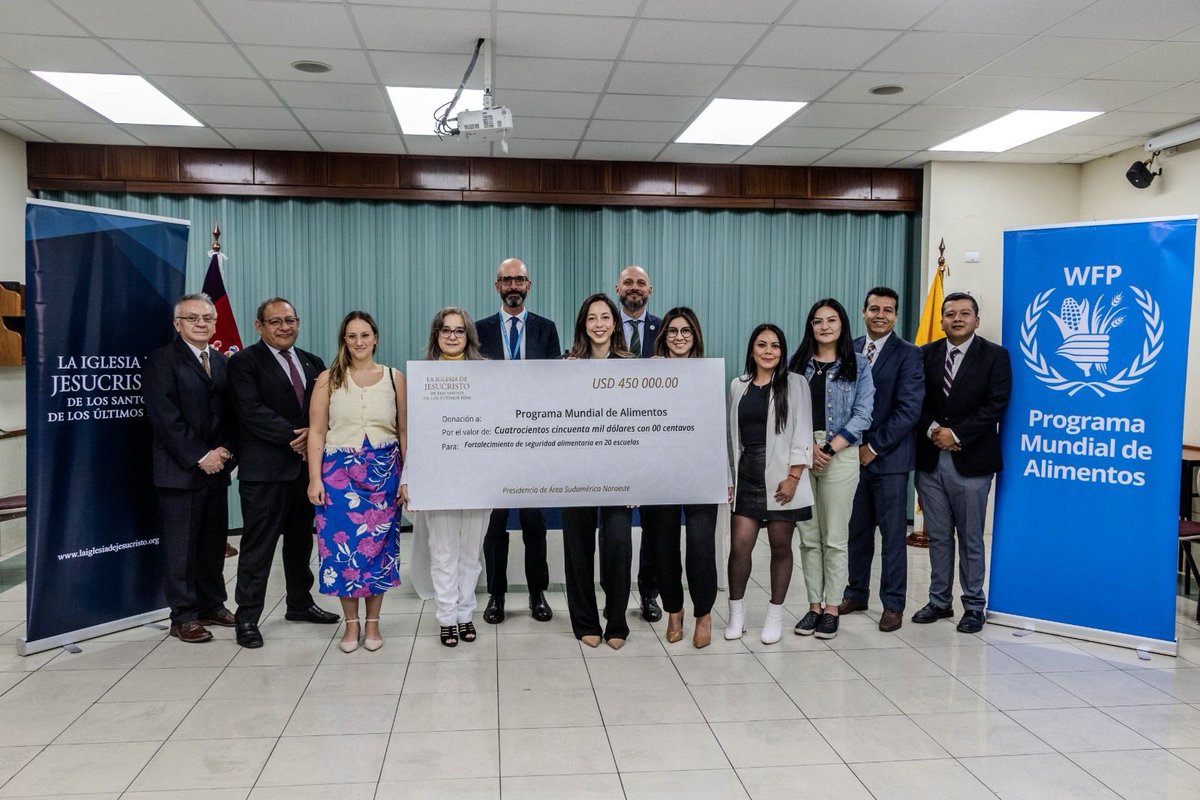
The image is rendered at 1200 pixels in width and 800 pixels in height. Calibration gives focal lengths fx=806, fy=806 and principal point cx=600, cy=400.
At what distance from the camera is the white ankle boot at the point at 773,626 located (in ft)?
12.1

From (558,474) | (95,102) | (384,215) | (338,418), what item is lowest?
(558,474)

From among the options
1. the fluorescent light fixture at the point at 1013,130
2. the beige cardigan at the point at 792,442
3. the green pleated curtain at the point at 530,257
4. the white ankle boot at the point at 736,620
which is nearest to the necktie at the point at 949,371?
the beige cardigan at the point at 792,442

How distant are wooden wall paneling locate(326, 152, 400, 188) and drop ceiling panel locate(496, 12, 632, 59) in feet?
8.09

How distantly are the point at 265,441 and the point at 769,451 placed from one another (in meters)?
2.25

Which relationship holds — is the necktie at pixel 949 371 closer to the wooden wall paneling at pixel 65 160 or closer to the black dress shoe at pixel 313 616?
the black dress shoe at pixel 313 616

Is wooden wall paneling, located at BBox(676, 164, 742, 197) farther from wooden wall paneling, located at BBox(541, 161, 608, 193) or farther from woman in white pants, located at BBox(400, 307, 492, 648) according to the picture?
woman in white pants, located at BBox(400, 307, 492, 648)

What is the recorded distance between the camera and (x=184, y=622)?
3.72 meters

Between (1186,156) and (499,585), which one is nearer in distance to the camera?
(499,585)

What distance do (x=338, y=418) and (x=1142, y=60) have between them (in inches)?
180

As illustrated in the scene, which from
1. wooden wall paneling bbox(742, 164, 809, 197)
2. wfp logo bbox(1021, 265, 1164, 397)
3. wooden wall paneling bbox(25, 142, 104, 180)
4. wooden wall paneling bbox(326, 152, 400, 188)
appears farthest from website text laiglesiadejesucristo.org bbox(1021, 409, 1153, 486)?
wooden wall paneling bbox(25, 142, 104, 180)

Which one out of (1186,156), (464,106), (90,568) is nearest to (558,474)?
(90,568)

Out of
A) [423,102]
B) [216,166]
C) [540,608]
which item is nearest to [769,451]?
[540,608]

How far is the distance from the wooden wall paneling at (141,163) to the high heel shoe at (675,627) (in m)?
5.21

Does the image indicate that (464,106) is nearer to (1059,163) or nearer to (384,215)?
(384,215)
